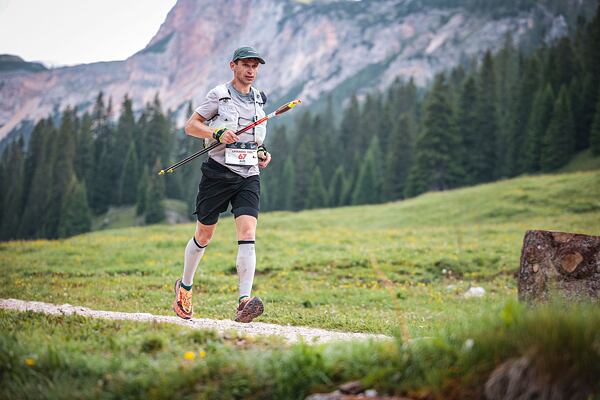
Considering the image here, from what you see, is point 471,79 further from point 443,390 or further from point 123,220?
point 443,390

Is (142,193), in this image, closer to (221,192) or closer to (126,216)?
(126,216)

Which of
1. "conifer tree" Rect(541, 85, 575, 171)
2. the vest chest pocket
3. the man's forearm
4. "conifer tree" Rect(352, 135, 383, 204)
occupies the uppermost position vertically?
"conifer tree" Rect(541, 85, 575, 171)

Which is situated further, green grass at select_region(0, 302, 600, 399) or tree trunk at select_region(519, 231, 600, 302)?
tree trunk at select_region(519, 231, 600, 302)

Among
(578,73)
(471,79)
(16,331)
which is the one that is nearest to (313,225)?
(16,331)

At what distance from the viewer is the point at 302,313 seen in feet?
35.0

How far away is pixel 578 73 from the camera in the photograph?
8038cm

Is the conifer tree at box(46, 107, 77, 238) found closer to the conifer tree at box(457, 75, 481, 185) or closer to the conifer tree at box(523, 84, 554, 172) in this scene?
the conifer tree at box(457, 75, 481, 185)

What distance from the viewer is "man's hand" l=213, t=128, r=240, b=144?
773cm

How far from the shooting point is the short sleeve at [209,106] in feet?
26.7

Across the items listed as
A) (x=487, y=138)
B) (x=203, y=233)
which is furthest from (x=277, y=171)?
(x=203, y=233)

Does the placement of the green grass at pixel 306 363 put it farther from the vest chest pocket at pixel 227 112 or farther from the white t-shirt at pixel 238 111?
the vest chest pocket at pixel 227 112

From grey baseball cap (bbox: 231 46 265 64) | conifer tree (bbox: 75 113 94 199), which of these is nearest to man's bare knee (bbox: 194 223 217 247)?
grey baseball cap (bbox: 231 46 265 64)

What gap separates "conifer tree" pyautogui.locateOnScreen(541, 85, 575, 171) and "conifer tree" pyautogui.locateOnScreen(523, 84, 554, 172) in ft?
5.57

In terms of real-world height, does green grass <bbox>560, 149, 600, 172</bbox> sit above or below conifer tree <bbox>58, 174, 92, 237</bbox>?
above
